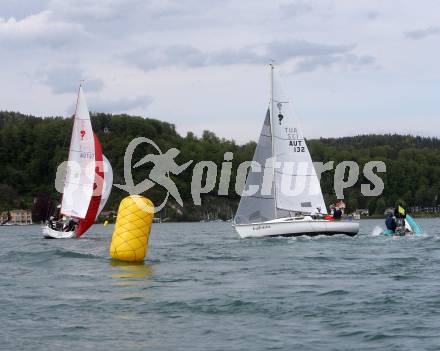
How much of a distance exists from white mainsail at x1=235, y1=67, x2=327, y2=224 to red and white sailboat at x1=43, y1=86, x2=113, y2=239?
1141 cm

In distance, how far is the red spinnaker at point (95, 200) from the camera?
5316 centimetres

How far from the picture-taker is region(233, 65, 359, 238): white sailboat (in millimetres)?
44875

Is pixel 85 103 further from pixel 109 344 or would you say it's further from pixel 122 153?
pixel 122 153

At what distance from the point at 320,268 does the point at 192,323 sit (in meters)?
10.8

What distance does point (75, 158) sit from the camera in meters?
53.8

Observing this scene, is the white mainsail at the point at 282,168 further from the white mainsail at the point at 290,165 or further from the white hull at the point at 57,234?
the white hull at the point at 57,234

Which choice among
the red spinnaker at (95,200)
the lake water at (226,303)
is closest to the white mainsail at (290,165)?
the lake water at (226,303)

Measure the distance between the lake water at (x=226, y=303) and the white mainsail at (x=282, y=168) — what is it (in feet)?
39.7

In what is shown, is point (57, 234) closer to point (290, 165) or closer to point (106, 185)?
point (106, 185)

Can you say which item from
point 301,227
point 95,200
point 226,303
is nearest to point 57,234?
point 95,200

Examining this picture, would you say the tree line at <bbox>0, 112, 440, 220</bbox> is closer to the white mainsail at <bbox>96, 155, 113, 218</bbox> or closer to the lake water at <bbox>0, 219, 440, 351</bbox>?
the white mainsail at <bbox>96, 155, 113, 218</bbox>

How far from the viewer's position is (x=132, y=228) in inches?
1123

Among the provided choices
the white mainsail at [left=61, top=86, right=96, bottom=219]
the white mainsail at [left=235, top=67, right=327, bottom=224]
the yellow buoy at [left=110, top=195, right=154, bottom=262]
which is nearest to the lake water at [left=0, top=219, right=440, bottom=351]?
the yellow buoy at [left=110, top=195, right=154, bottom=262]

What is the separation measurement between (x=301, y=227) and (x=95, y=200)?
14858 mm
